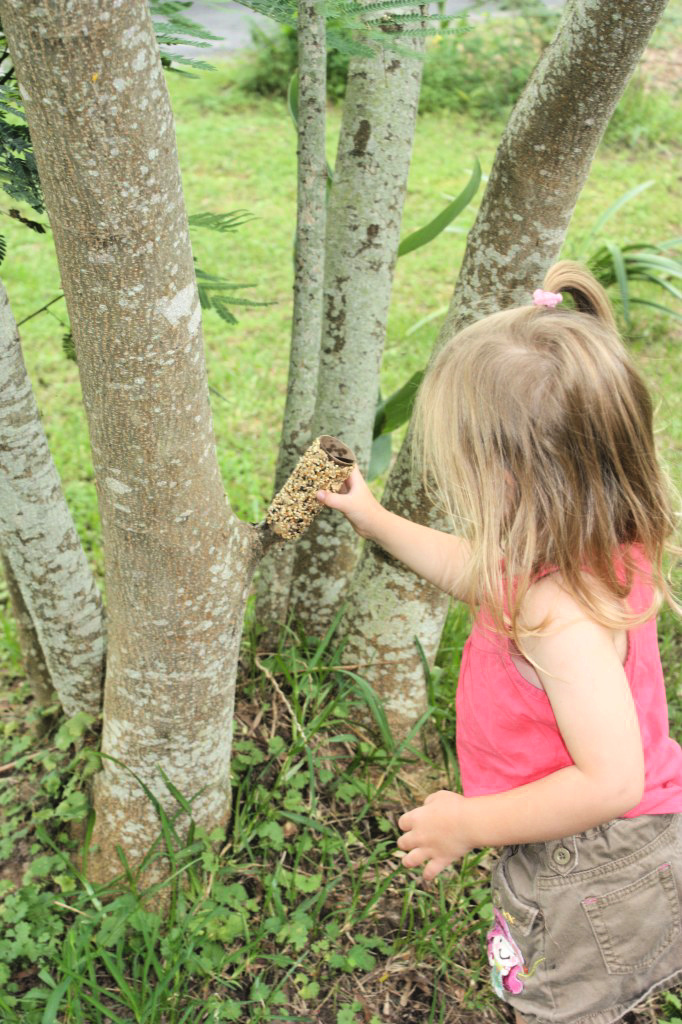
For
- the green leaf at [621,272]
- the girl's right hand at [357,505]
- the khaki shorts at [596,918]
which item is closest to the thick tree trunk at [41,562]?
the girl's right hand at [357,505]

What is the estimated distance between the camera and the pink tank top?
1.47 metres

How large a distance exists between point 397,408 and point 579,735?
1226mm

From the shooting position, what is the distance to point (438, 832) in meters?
1.45

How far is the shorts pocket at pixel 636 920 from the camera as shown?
1.48 metres

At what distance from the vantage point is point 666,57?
7.84 m

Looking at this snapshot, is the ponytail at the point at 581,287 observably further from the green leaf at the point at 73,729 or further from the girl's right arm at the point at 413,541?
the green leaf at the point at 73,729

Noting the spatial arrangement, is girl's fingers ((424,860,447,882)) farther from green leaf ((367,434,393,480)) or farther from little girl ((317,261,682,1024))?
green leaf ((367,434,393,480))

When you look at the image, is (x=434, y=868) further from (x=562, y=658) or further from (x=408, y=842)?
(x=562, y=658)

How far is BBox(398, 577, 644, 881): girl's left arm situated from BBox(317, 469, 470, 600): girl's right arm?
0.37 m

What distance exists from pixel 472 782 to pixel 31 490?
1022 mm

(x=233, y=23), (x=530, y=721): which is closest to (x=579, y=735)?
(x=530, y=721)

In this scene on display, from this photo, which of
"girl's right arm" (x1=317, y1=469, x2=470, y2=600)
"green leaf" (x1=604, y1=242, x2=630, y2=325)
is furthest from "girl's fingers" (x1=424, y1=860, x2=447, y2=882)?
"green leaf" (x1=604, y1=242, x2=630, y2=325)

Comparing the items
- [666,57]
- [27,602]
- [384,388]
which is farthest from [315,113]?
[666,57]

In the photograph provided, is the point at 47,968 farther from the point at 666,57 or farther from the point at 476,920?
the point at 666,57
